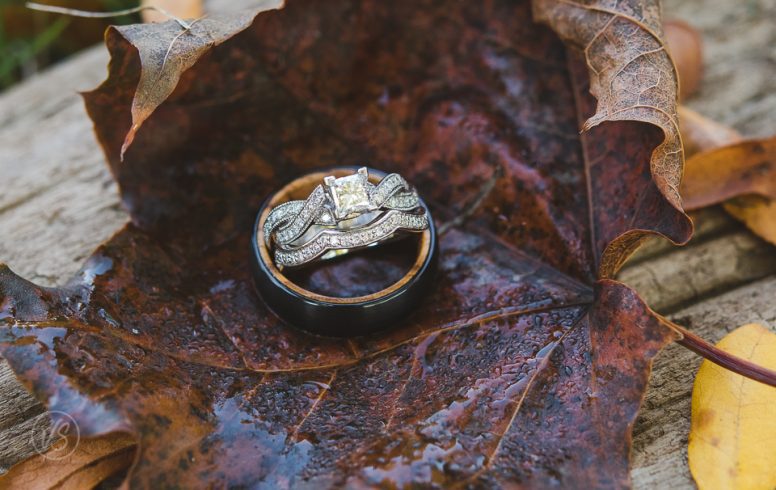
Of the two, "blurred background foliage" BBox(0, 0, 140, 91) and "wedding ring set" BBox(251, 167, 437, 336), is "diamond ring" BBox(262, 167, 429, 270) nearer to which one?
"wedding ring set" BBox(251, 167, 437, 336)

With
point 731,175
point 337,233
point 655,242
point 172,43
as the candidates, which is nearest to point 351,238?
point 337,233

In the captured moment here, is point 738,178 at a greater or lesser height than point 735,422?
greater

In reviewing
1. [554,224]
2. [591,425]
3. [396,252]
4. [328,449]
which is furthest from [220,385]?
[554,224]

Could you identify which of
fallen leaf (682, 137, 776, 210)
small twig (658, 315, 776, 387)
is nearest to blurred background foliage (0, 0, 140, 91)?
fallen leaf (682, 137, 776, 210)

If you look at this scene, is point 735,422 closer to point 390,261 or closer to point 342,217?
point 390,261

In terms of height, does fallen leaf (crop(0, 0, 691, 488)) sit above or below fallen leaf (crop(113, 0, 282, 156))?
below

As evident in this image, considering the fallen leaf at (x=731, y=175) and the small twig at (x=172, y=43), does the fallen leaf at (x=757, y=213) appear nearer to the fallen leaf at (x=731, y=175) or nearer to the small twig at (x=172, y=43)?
the fallen leaf at (x=731, y=175)
